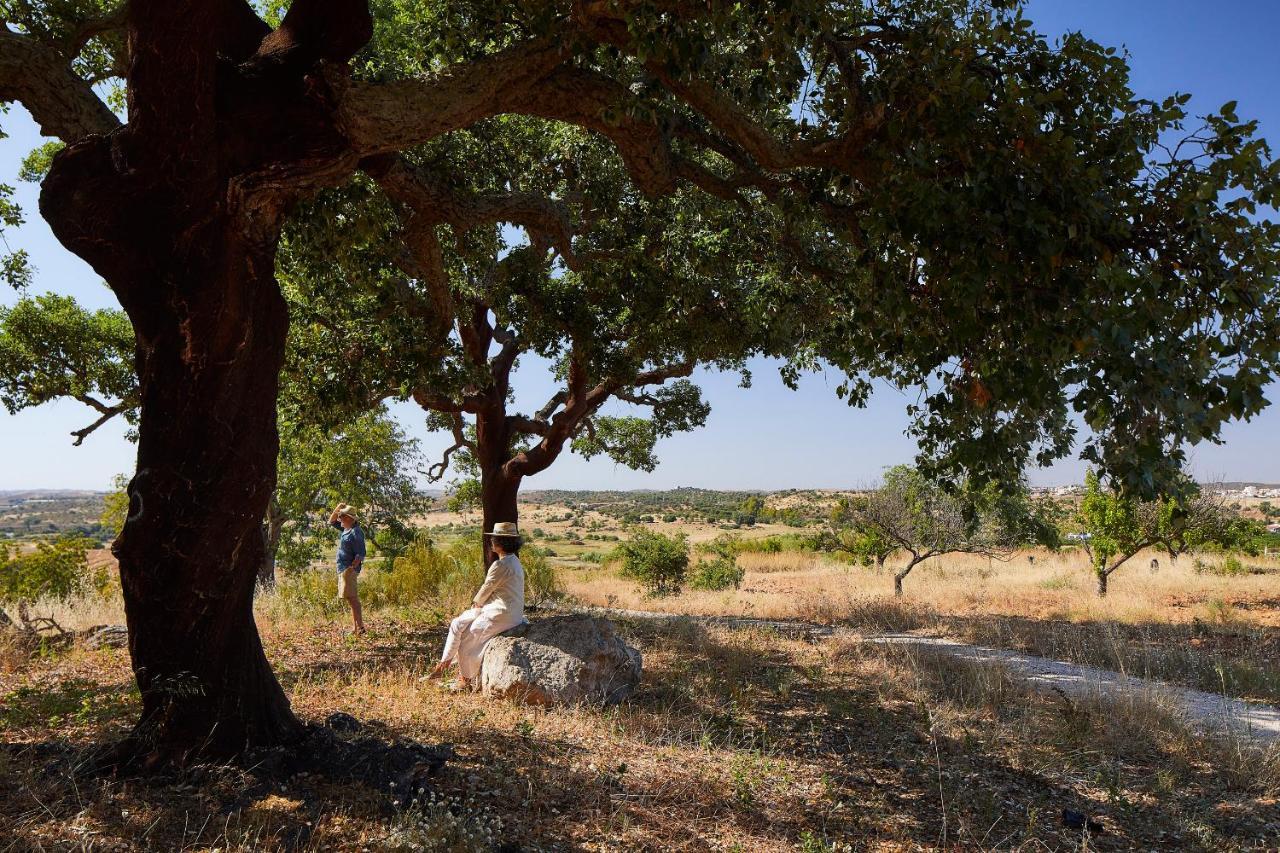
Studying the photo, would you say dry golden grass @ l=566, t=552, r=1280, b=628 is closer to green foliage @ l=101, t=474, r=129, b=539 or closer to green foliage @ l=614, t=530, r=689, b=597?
green foliage @ l=614, t=530, r=689, b=597

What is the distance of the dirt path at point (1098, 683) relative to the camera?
7.02 meters

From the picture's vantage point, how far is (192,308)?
4.12 metres

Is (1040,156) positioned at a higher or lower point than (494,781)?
higher

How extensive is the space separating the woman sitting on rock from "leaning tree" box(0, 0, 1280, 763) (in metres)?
2.54

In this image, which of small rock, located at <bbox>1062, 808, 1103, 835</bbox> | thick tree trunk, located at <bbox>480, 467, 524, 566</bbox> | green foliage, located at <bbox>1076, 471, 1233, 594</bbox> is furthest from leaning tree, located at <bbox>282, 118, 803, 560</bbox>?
green foliage, located at <bbox>1076, 471, 1233, 594</bbox>

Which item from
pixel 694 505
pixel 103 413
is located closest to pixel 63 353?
pixel 103 413

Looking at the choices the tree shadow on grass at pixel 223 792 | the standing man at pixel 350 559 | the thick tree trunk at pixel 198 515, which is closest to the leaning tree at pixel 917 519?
the standing man at pixel 350 559

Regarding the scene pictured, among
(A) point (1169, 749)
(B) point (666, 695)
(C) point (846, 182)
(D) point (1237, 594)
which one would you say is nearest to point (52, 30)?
(C) point (846, 182)

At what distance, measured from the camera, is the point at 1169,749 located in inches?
240

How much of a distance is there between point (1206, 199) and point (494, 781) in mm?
5004

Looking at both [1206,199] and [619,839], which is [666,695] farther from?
[1206,199]

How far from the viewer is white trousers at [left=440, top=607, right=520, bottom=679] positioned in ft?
22.8

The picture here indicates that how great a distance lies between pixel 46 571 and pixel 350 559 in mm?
6403

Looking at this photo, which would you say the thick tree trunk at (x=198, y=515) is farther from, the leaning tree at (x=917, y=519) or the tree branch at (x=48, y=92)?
the leaning tree at (x=917, y=519)
